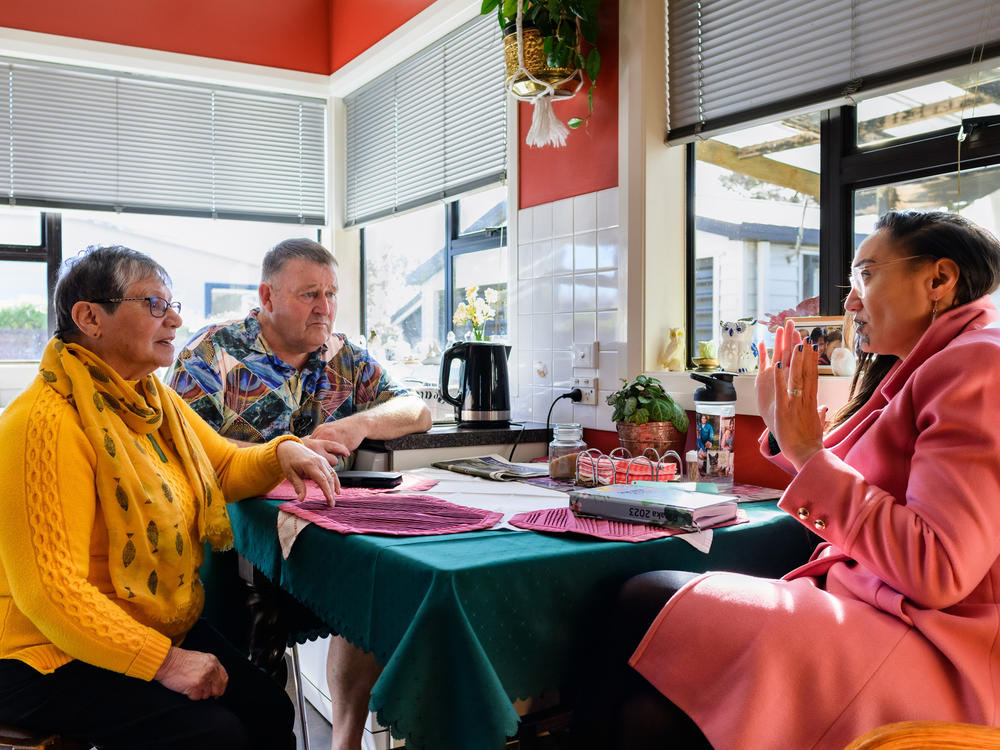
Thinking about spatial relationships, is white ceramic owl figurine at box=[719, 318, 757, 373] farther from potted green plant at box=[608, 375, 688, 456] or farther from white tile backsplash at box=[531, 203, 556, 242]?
white tile backsplash at box=[531, 203, 556, 242]

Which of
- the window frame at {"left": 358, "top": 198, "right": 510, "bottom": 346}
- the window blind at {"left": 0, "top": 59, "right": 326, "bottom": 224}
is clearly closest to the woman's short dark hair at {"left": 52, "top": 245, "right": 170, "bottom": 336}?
the window frame at {"left": 358, "top": 198, "right": 510, "bottom": 346}

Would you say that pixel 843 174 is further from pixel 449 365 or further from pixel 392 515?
pixel 392 515

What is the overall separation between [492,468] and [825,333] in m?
0.92

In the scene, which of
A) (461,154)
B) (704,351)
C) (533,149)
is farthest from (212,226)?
(704,351)

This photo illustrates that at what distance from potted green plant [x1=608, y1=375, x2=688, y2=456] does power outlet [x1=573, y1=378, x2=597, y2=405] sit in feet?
1.71

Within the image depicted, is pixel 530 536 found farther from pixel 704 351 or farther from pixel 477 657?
pixel 704 351

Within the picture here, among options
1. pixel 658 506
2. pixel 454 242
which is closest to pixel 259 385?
pixel 658 506

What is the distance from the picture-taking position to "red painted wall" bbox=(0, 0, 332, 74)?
3.80 m

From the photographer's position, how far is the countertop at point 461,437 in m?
2.42

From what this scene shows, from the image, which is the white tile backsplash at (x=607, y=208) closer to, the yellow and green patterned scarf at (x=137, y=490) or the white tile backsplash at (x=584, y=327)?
the white tile backsplash at (x=584, y=327)

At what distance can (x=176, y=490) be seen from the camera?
1.63 metres

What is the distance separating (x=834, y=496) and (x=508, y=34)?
1923 millimetres

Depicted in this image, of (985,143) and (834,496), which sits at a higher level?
(985,143)

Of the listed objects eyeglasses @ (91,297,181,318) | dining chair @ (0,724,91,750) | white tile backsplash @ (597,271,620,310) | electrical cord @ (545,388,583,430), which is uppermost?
white tile backsplash @ (597,271,620,310)
